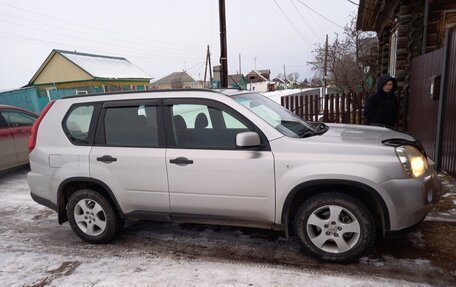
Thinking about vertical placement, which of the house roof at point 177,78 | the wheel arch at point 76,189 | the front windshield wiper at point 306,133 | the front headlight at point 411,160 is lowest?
the wheel arch at point 76,189

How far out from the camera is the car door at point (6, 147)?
22.6ft

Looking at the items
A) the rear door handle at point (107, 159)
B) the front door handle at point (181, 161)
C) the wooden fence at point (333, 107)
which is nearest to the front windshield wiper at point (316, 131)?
the front door handle at point (181, 161)

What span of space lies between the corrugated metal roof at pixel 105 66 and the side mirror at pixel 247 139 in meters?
29.4

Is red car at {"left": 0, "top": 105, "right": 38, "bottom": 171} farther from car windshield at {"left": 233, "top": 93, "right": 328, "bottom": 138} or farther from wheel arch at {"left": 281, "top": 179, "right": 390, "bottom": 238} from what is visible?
wheel arch at {"left": 281, "top": 179, "right": 390, "bottom": 238}

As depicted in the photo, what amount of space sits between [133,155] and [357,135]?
7.75 feet

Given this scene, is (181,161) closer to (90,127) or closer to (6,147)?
(90,127)

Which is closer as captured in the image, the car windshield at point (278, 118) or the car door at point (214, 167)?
the car door at point (214, 167)

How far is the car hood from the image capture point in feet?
10.6

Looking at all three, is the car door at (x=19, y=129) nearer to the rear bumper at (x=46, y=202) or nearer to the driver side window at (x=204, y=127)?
the rear bumper at (x=46, y=202)

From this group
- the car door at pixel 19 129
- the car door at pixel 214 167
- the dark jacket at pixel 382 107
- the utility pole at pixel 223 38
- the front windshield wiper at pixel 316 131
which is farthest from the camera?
the utility pole at pixel 223 38

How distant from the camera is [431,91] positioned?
6043 mm

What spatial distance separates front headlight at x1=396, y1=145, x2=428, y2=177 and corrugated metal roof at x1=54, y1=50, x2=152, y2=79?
30.1 metres

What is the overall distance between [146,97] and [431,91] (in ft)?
16.8

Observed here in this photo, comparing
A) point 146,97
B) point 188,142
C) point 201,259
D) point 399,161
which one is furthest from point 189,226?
point 399,161
